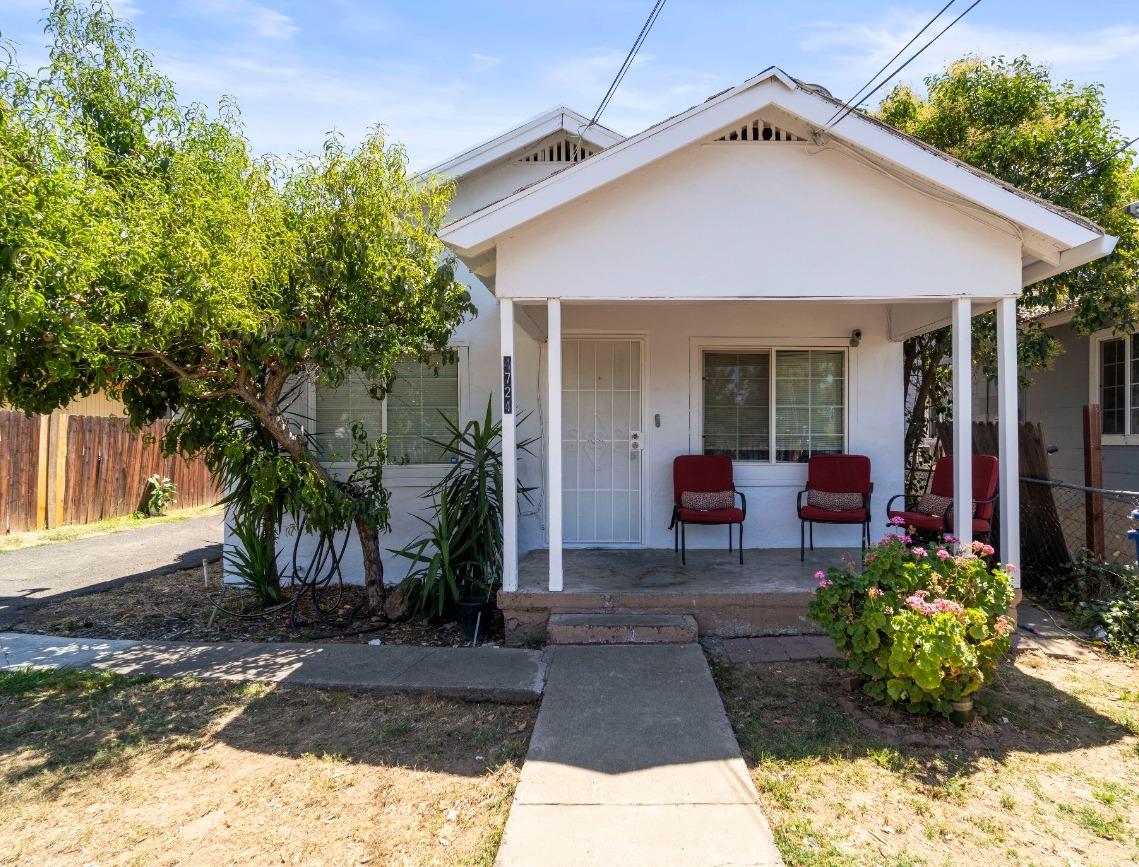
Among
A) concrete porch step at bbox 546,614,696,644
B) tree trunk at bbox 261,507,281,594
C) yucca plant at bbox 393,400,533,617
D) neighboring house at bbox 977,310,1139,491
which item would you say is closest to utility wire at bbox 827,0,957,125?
yucca plant at bbox 393,400,533,617

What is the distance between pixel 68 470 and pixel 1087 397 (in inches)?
579

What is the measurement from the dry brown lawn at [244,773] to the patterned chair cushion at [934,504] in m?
4.36

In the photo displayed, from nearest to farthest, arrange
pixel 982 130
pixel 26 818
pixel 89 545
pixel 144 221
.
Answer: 1. pixel 26 818
2. pixel 144 221
3. pixel 982 130
4. pixel 89 545

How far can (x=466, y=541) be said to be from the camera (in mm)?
5637

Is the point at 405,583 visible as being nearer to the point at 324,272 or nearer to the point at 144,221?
the point at 324,272

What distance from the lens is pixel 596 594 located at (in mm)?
5047

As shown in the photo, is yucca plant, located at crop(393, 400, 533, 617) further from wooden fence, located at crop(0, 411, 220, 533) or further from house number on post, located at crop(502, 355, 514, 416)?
wooden fence, located at crop(0, 411, 220, 533)

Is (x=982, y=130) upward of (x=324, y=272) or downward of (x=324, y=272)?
upward

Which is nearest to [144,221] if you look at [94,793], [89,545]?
[94,793]

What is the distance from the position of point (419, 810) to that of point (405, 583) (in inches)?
115

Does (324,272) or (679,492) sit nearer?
(324,272)

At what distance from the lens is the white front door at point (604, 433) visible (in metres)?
6.98

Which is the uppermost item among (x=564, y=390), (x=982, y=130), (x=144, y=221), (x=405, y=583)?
(x=982, y=130)

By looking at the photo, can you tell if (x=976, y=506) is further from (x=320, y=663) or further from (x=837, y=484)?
(x=320, y=663)
